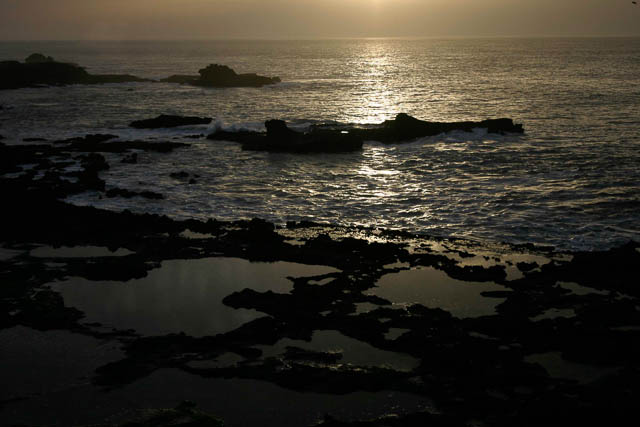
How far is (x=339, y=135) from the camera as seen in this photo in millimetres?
45875

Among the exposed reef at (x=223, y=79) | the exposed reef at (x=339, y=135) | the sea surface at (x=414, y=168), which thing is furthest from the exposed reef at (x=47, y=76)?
the exposed reef at (x=339, y=135)

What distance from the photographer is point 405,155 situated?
4303 centimetres

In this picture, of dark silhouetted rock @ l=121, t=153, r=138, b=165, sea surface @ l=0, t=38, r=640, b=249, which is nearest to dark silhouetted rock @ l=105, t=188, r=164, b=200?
sea surface @ l=0, t=38, r=640, b=249

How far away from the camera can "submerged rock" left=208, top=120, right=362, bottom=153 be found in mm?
44375

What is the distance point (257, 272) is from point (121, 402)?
26.5 feet

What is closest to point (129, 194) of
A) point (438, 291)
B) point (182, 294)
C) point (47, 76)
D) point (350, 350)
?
point (182, 294)

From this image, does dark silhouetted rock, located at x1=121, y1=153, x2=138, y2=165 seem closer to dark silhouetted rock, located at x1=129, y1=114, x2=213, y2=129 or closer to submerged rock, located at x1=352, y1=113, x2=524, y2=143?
dark silhouetted rock, located at x1=129, y1=114, x2=213, y2=129

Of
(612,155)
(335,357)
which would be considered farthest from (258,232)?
(612,155)

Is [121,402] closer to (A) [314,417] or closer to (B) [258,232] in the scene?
(A) [314,417]

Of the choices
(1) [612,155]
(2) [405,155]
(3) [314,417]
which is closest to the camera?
(3) [314,417]

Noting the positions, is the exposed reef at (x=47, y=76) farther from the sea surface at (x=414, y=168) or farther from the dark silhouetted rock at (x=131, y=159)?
the dark silhouetted rock at (x=131, y=159)

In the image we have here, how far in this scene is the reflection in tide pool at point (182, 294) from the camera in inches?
637

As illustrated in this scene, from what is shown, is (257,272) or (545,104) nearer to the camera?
(257,272)

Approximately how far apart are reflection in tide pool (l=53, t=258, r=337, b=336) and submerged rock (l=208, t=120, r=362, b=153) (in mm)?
24263
